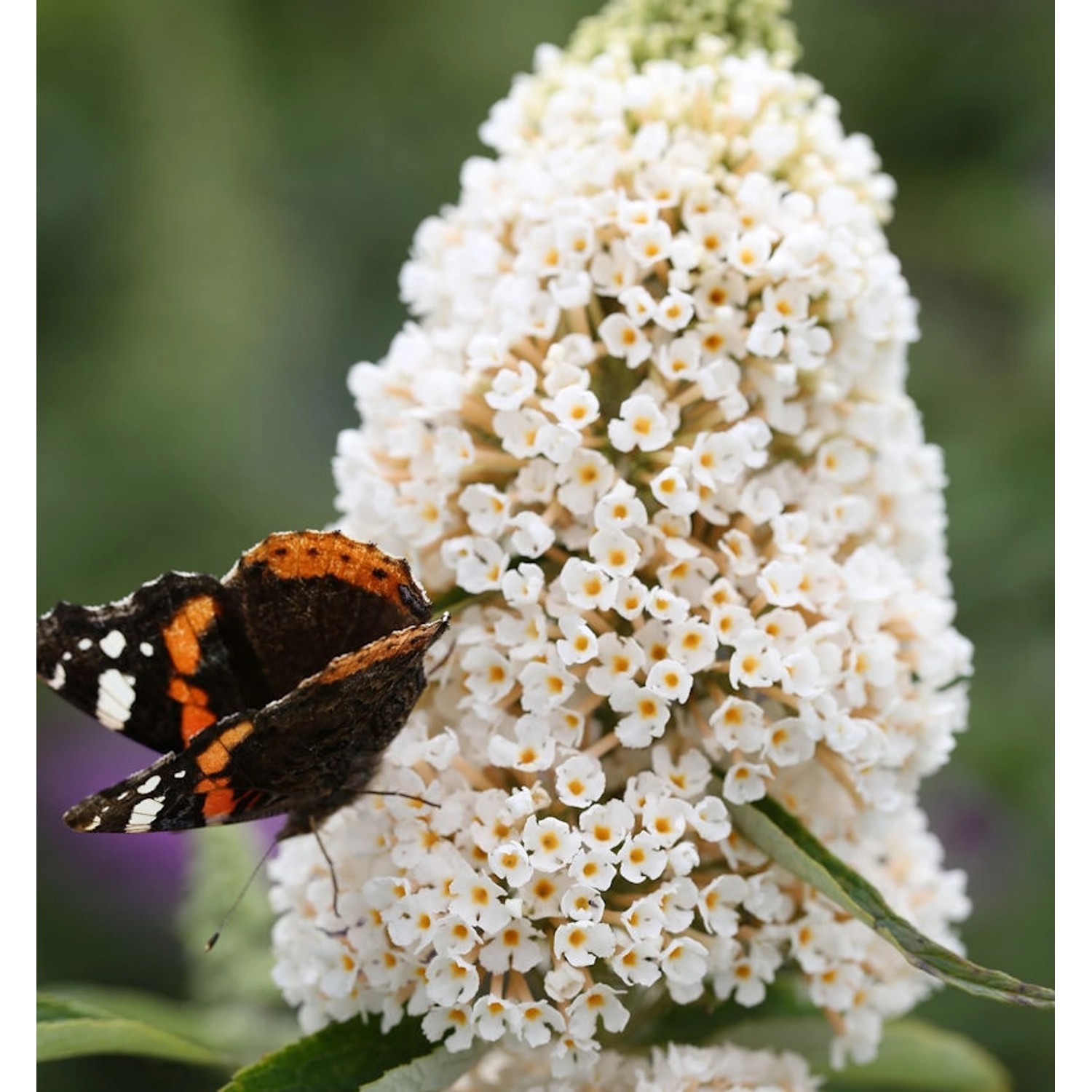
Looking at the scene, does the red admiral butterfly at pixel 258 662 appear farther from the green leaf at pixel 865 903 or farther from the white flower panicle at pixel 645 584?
the green leaf at pixel 865 903

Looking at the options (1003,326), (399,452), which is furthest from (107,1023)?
(1003,326)

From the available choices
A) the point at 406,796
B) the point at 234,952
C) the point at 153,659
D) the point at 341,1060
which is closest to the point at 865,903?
the point at 406,796

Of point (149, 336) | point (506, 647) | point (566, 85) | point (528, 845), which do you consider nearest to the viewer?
point (528, 845)

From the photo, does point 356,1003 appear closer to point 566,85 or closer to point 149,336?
point 566,85

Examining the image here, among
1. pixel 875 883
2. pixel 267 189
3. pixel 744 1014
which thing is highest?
pixel 267 189

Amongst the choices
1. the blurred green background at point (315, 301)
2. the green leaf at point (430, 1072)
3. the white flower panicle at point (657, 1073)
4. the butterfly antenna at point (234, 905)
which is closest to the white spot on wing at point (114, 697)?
the butterfly antenna at point (234, 905)

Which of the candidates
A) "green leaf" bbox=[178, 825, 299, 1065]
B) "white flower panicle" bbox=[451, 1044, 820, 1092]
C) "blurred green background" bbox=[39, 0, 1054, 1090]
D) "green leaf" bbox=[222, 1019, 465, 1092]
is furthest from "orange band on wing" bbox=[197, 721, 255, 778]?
"blurred green background" bbox=[39, 0, 1054, 1090]

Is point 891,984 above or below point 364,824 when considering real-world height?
below
